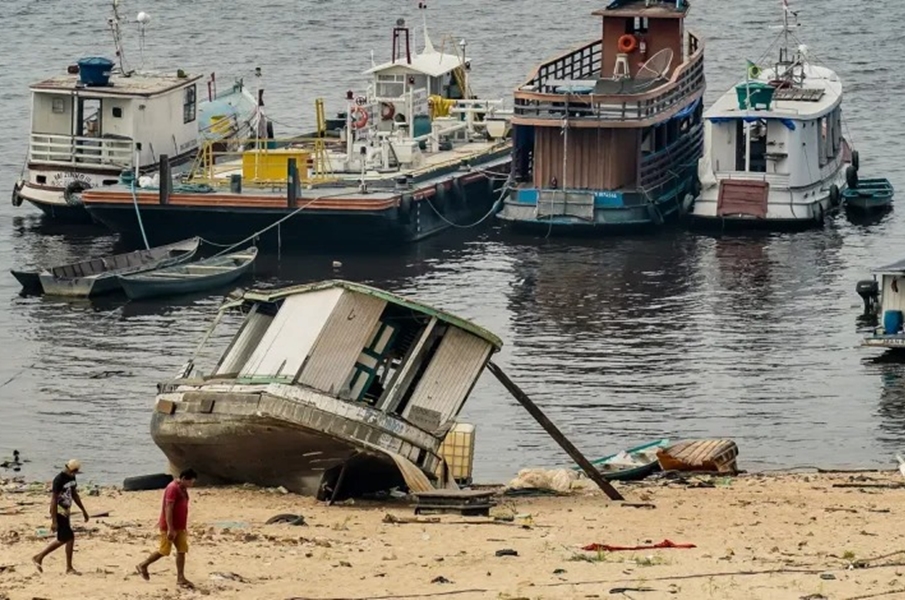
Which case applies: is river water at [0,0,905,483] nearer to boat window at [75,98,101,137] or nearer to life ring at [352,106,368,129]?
boat window at [75,98,101,137]

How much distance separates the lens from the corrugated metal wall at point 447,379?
31875mm

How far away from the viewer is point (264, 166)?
56906mm

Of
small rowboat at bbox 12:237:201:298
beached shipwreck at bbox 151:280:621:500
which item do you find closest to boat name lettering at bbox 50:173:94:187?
small rowboat at bbox 12:237:201:298

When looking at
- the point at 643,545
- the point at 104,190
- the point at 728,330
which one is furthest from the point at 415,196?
the point at 643,545

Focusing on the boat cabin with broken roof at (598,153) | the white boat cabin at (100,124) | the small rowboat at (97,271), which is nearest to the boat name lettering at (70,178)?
the white boat cabin at (100,124)

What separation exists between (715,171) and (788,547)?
106 feet

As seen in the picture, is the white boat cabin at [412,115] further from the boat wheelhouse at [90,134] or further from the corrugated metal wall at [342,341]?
the corrugated metal wall at [342,341]

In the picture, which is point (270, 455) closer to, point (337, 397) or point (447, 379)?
point (337, 397)

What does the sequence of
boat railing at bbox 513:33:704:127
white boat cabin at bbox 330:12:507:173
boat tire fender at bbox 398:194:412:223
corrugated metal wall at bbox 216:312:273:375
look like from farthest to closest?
white boat cabin at bbox 330:12:507:173 < boat railing at bbox 513:33:704:127 < boat tire fender at bbox 398:194:412:223 < corrugated metal wall at bbox 216:312:273:375

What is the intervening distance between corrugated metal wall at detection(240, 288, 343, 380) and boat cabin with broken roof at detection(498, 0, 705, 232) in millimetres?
25858

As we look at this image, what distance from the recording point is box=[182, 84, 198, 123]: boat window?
62.7 meters

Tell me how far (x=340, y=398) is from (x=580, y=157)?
91.9 ft

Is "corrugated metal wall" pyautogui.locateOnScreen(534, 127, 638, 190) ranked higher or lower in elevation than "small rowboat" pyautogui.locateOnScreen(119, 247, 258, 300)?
higher

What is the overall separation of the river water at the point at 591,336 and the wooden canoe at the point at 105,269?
54 centimetres
